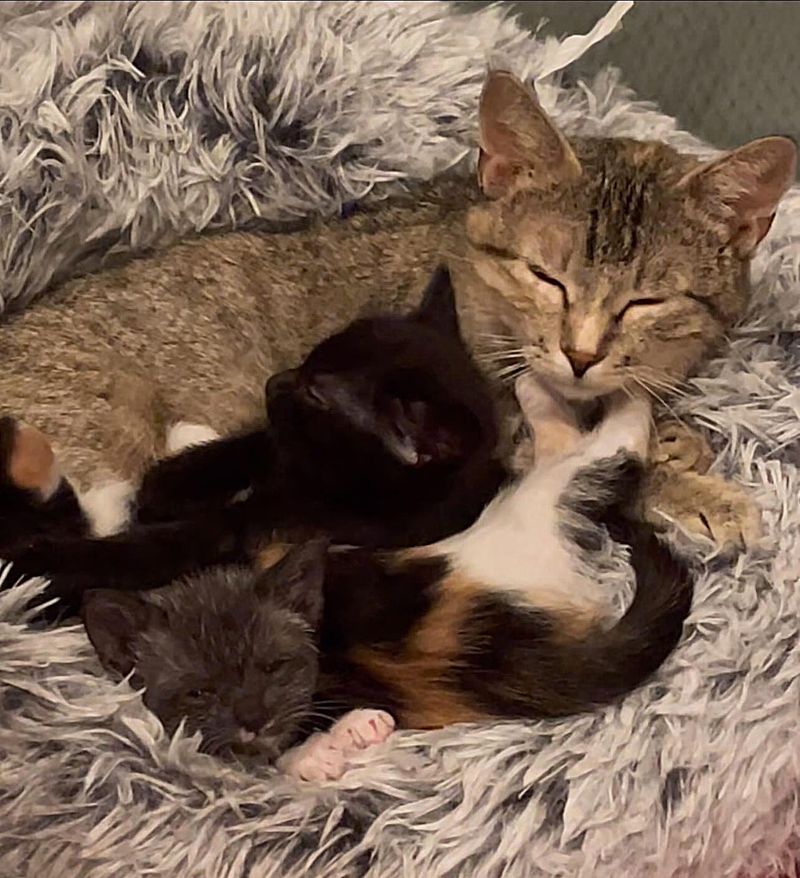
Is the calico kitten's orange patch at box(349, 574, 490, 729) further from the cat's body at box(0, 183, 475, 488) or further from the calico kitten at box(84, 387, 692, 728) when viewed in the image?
the cat's body at box(0, 183, 475, 488)

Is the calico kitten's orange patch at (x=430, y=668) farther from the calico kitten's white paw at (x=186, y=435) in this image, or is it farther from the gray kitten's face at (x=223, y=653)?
the calico kitten's white paw at (x=186, y=435)

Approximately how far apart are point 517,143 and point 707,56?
787 millimetres

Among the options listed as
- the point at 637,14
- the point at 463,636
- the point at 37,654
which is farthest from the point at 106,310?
the point at 637,14

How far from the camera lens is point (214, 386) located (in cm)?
143

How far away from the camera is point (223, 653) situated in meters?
1.13

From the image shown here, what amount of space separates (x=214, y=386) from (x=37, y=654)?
0.42 metres

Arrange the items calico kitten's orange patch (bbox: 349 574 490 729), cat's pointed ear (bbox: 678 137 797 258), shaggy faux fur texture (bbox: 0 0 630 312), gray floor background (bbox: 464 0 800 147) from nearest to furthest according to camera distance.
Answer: calico kitten's orange patch (bbox: 349 574 490 729) → cat's pointed ear (bbox: 678 137 797 258) → shaggy faux fur texture (bbox: 0 0 630 312) → gray floor background (bbox: 464 0 800 147)

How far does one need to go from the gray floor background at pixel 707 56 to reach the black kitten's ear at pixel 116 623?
45.0 inches

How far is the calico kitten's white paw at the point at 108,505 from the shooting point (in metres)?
1.31

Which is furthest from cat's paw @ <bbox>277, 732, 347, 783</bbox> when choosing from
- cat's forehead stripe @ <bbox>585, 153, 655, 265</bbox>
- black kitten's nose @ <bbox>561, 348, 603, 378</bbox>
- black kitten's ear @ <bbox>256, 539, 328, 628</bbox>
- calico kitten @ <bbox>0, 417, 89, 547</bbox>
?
cat's forehead stripe @ <bbox>585, 153, 655, 265</bbox>

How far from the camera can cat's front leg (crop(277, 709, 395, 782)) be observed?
1111mm

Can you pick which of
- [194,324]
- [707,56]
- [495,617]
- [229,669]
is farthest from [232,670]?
[707,56]

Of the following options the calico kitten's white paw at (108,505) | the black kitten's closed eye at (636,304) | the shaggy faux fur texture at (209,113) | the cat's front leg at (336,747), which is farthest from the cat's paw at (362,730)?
the shaggy faux fur texture at (209,113)

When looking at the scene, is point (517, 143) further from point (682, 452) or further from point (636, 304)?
point (682, 452)
